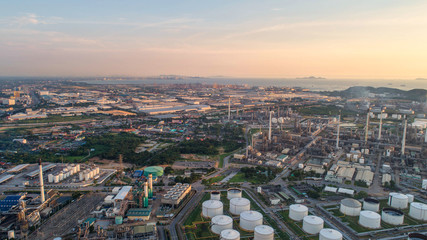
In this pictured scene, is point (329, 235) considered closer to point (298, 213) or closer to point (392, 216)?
point (298, 213)

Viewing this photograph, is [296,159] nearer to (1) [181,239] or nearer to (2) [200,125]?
(1) [181,239]

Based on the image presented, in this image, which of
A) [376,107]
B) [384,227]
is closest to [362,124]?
[376,107]

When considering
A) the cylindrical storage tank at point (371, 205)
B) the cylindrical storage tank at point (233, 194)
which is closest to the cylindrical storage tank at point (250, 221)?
the cylindrical storage tank at point (233, 194)

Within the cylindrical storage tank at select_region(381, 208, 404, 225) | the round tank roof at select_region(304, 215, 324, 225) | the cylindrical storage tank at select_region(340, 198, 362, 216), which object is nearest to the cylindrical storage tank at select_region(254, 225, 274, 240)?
the round tank roof at select_region(304, 215, 324, 225)

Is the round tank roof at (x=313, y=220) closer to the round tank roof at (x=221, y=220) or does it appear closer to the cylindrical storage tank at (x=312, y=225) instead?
the cylindrical storage tank at (x=312, y=225)

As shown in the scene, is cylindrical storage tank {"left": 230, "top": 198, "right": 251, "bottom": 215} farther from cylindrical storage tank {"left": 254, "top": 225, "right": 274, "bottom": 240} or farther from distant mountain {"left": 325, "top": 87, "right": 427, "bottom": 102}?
distant mountain {"left": 325, "top": 87, "right": 427, "bottom": 102}
